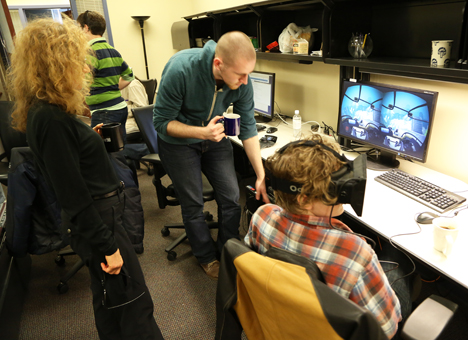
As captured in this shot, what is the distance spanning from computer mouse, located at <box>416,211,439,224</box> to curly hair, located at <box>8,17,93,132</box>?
1.35 m

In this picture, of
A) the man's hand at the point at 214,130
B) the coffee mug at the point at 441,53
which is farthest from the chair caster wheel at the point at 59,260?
the coffee mug at the point at 441,53

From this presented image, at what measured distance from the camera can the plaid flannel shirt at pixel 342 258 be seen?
0.85 m

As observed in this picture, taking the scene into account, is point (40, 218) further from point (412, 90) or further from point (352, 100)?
point (412, 90)

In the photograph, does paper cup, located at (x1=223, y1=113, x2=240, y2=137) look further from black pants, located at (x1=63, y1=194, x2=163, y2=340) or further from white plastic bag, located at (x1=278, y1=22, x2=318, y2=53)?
white plastic bag, located at (x1=278, y1=22, x2=318, y2=53)

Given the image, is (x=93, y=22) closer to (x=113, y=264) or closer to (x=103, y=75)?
(x=103, y=75)

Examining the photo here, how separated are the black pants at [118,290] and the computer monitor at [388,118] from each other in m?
1.36

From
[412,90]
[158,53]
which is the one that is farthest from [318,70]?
[158,53]

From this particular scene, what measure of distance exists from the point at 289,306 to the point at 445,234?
0.71 m

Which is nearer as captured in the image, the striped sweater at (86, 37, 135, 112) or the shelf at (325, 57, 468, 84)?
the shelf at (325, 57, 468, 84)

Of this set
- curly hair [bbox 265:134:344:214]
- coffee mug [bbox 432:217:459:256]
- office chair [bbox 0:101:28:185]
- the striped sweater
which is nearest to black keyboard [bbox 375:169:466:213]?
coffee mug [bbox 432:217:459:256]

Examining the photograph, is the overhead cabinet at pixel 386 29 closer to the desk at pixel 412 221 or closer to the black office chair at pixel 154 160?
the desk at pixel 412 221

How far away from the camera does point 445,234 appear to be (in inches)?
44.2

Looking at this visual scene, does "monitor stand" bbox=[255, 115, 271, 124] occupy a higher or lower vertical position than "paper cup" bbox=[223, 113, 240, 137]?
lower

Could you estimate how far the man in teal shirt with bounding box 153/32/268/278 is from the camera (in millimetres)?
1566
